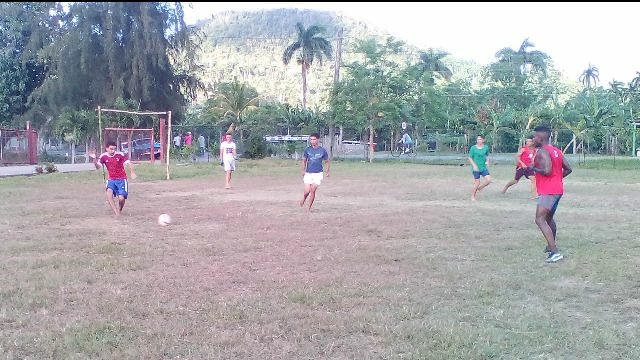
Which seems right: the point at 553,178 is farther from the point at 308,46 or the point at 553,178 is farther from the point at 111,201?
the point at 308,46

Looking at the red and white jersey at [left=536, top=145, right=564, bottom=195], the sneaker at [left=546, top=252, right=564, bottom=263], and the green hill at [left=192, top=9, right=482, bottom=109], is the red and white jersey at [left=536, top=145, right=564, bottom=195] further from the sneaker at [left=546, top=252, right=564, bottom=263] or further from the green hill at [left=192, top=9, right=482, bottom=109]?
the green hill at [left=192, top=9, right=482, bottom=109]

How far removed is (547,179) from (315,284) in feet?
11.3

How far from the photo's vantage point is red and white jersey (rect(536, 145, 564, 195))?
25.5 feet

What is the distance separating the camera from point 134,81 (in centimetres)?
3428

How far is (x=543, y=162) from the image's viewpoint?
25.2ft

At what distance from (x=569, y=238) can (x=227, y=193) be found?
9578mm

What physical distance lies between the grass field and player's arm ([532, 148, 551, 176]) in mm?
1085

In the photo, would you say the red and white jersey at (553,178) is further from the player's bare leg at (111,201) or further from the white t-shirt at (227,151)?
the white t-shirt at (227,151)

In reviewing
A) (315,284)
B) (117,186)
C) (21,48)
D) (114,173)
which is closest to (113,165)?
(114,173)

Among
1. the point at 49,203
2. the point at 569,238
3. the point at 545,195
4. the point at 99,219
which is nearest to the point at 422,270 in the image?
the point at 545,195

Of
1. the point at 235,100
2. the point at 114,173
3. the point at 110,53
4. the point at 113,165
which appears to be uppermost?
the point at 110,53

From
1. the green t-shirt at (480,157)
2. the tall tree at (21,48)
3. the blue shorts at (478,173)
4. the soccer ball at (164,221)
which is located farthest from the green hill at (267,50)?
the soccer ball at (164,221)

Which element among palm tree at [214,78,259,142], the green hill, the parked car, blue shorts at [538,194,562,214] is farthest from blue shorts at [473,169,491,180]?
the green hill

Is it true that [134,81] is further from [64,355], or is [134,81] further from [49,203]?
[64,355]
